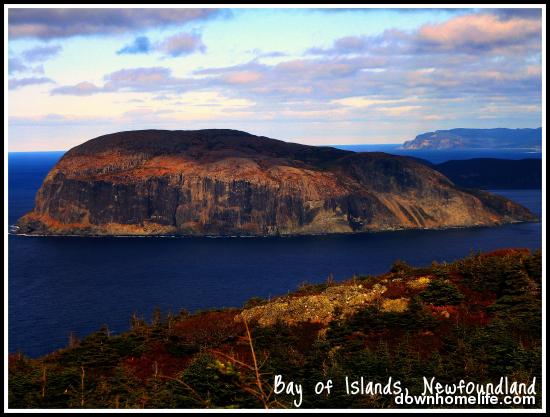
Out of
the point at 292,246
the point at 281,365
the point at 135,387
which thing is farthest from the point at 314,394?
the point at 292,246

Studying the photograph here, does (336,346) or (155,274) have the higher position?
(336,346)

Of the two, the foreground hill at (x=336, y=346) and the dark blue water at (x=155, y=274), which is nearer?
the foreground hill at (x=336, y=346)

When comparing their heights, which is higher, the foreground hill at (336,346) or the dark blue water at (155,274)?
the foreground hill at (336,346)

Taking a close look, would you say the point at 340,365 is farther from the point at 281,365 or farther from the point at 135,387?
the point at 135,387

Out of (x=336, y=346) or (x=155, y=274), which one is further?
(x=155, y=274)

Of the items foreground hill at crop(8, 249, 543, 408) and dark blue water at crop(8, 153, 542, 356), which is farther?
dark blue water at crop(8, 153, 542, 356)
